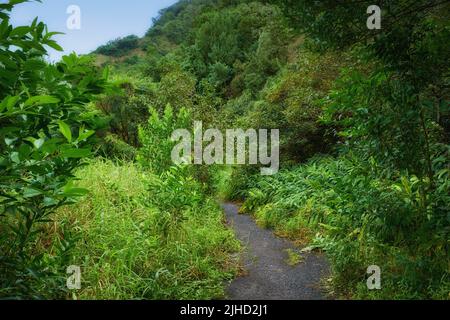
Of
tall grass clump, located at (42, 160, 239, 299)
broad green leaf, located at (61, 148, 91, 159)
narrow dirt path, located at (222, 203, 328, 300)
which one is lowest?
narrow dirt path, located at (222, 203, 328, 300)

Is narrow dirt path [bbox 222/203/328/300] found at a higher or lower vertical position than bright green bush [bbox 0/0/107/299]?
lower

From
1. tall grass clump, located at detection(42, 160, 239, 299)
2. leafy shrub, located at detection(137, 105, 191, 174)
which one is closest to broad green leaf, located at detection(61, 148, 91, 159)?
tall grass clump, located at detection(42, 160, 239, 299)

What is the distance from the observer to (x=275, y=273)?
520 cm

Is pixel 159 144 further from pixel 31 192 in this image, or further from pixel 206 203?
pixel 31 192

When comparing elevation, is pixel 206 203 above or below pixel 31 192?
below

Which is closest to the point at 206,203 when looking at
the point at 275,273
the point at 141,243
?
the point at 275,273

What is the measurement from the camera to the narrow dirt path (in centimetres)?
448

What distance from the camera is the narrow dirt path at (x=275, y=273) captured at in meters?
4.48

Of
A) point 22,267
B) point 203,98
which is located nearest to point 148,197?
point 22,267

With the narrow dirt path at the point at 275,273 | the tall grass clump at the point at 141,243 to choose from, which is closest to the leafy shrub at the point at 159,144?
the tall grass clump at the point at 141,243

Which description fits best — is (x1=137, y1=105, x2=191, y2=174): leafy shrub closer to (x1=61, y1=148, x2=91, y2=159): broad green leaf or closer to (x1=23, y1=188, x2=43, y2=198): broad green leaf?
(x1=23, y1=188, x2=43, y2=198): broad green leaf

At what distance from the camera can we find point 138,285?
4.00 m

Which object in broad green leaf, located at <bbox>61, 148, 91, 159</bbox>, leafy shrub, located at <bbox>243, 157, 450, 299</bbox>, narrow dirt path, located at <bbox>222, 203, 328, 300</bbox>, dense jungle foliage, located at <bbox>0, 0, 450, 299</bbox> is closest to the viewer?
broad green leaf, located at <bbox>61, 148, 91, 159</bbox>
